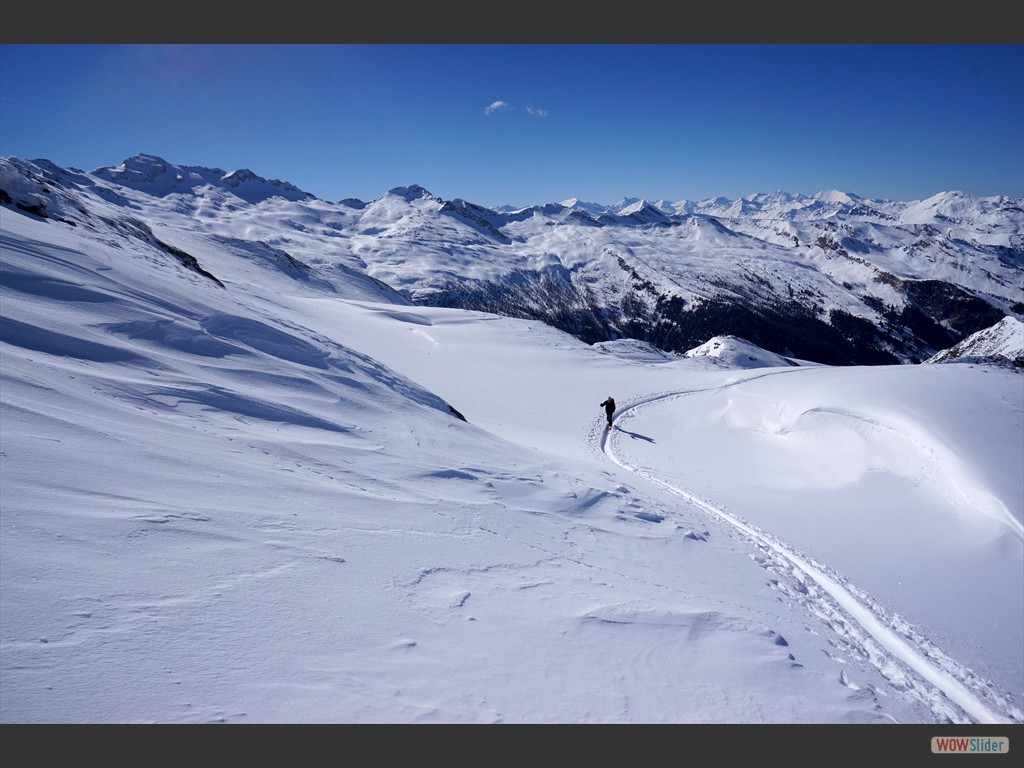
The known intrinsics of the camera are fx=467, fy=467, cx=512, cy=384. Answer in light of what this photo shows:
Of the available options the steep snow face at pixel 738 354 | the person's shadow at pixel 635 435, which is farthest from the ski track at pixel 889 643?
the steep snow face at pixel 738 354

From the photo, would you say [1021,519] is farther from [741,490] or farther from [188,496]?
[188,496]

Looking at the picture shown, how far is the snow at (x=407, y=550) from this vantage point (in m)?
4.42

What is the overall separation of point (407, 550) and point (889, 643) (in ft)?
28.6

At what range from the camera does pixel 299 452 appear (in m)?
9.16

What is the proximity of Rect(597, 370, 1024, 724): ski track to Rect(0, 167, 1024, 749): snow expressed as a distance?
59mm

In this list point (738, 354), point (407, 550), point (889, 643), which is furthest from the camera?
point (738, 354)

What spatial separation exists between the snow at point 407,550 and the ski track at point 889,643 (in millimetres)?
59

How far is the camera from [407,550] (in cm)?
688

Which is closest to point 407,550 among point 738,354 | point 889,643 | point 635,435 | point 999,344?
point 889,643

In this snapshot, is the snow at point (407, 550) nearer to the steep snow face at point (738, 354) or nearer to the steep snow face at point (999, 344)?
the steep snow face at point (999, 344)

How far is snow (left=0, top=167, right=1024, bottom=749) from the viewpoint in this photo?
14.5 feet

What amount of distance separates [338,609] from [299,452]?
15.1 feet

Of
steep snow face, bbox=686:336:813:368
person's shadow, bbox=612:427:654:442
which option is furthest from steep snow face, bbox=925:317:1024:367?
person's shadow, bbox=612:427:654:442

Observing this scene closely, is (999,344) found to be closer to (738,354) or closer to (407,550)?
(738,354)
